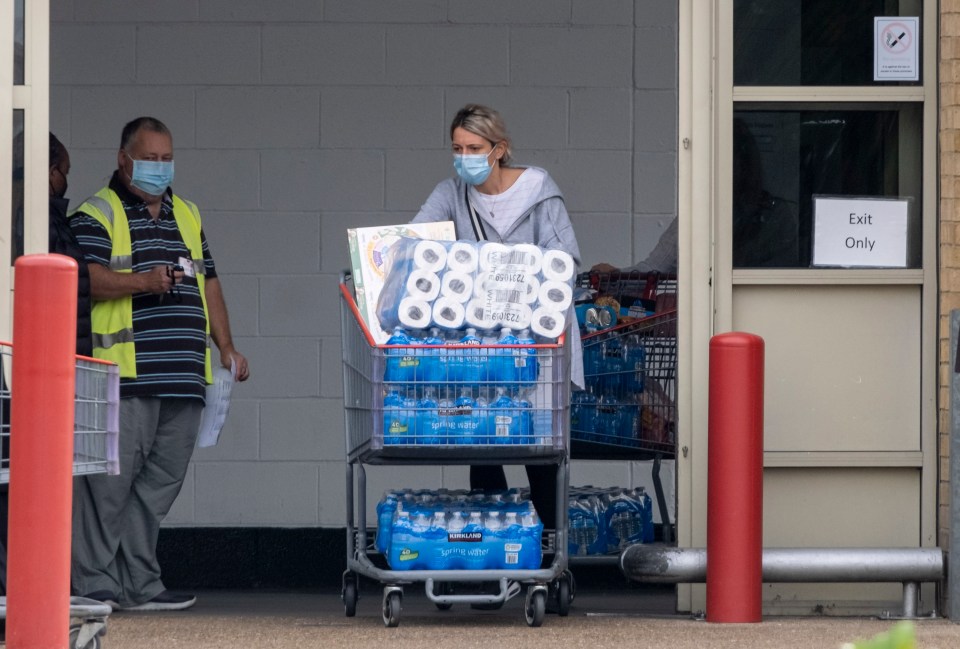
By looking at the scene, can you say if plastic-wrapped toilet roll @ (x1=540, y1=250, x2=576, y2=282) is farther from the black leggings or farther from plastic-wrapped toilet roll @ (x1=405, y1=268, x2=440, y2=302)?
the black leggings

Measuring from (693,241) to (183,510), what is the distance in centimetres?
313

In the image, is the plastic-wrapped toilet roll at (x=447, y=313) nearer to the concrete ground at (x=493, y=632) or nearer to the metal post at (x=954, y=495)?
the concrete ground at (x=493, y=632)

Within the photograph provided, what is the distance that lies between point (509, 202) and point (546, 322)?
0.62 metres

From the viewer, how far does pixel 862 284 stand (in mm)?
4969

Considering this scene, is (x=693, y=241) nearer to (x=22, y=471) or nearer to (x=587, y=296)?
(x=587, y=296)

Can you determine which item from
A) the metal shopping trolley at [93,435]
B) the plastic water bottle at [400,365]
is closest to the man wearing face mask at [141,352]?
the plastic water bottle at [400,365]

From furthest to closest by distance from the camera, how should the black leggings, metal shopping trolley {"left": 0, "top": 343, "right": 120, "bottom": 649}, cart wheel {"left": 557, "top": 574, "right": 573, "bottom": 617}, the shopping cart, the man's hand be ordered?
the shopping cart < the man's hand < the black leggings < cart wheel {"left": 557, "top": 574, "right": 573, "bottom": 617} < metal shopping trolley {"left": 0, "top": 343, "right": 120, "bottom": 649}

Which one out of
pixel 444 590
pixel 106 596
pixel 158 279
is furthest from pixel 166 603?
pixel 158 279

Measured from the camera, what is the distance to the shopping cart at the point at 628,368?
5.61 metres

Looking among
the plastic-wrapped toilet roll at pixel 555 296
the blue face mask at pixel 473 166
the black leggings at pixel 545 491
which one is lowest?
the black leggings at pixel 545 491

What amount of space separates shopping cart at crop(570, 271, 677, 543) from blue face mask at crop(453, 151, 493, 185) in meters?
0.86

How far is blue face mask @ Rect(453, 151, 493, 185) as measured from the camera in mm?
5000

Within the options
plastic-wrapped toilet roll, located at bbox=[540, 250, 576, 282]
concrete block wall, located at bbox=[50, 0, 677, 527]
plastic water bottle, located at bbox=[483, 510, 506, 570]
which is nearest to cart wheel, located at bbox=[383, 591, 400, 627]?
plastic water bottle, located at bbox=[483, 510, 506, 570]

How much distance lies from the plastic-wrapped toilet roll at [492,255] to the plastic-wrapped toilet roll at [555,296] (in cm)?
15
